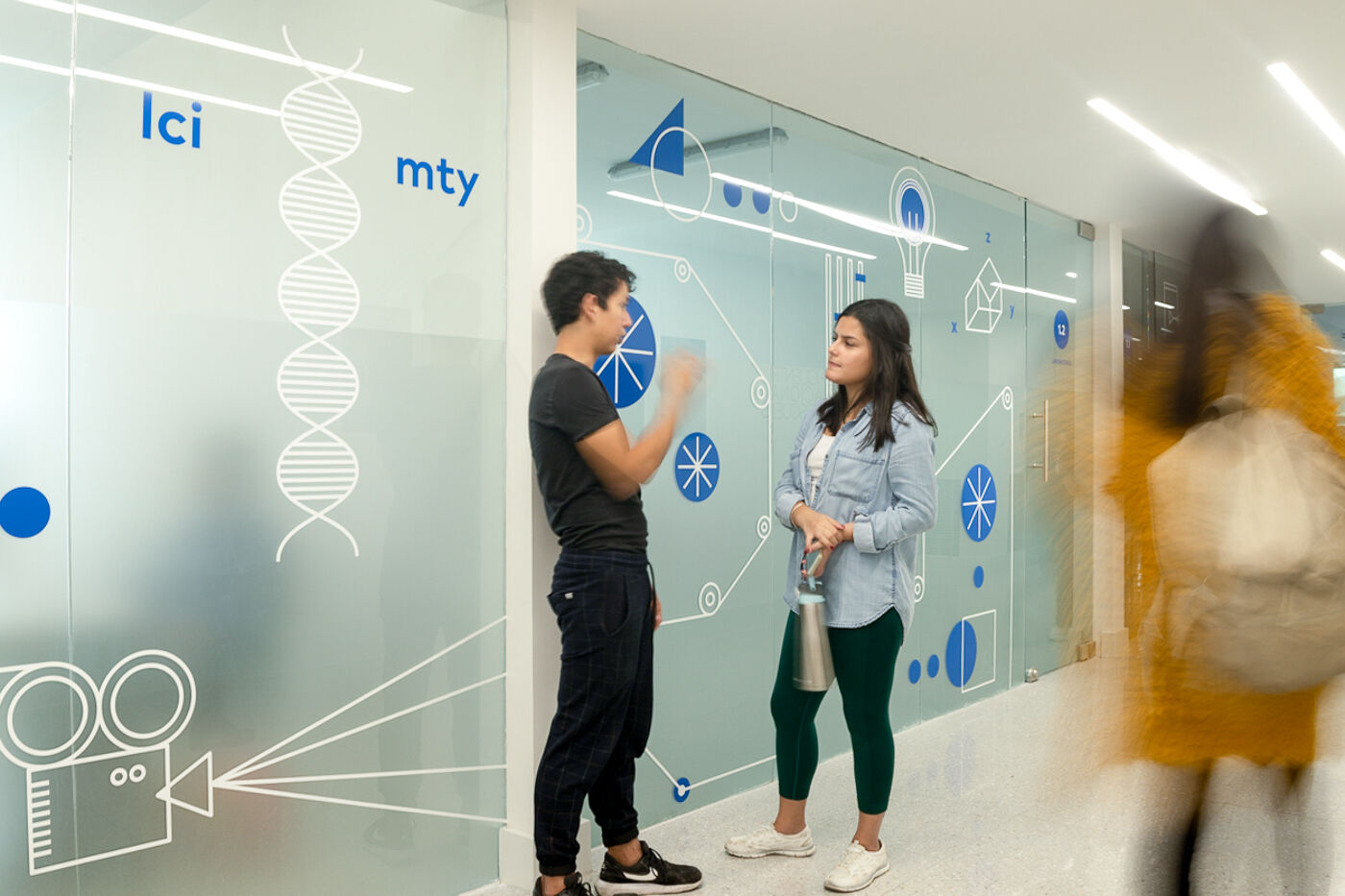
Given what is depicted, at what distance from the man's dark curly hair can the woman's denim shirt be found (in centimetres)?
71

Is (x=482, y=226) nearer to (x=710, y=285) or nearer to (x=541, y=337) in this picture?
(x=541, y=337)

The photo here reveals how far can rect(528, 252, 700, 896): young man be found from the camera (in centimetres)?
233

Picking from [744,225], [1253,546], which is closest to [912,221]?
[744,225]

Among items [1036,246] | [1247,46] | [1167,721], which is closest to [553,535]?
[1167,721]

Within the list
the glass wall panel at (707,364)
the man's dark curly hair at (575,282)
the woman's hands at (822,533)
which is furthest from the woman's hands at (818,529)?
the man's dark curly hair at (575,282)

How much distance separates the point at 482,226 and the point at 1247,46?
97.8 inches

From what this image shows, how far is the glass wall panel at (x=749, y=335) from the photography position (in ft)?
9.97

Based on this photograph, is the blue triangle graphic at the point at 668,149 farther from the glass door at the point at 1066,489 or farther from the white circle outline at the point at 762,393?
the glass door at the point at 1066,489

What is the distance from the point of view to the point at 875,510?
258 centimetres

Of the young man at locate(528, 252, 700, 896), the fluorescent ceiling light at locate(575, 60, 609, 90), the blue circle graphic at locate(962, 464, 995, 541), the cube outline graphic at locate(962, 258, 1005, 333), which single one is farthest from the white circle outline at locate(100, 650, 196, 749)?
the cube outline graphic at locate(962, 258, 1005, 333)

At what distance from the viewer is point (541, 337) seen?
2672mm

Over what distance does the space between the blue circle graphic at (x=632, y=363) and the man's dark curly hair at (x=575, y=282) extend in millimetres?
395

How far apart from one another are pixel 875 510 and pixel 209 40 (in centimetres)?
183

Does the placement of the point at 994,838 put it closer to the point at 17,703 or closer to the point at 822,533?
the point at 822,533
